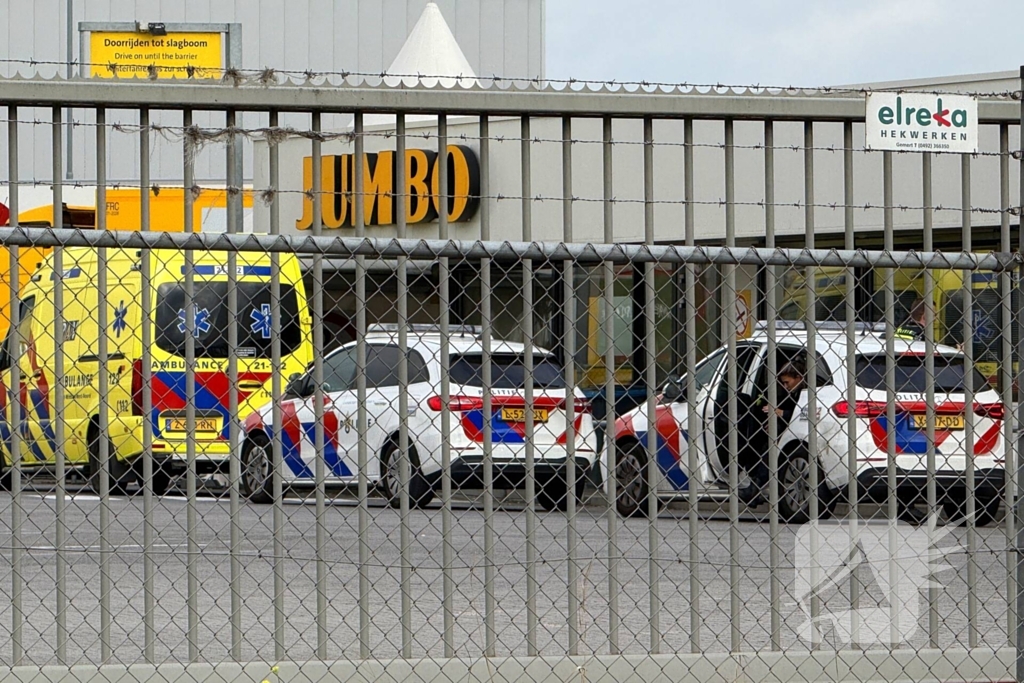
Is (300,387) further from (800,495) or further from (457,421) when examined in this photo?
(800,495)

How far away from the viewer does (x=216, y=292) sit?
604 centimetres

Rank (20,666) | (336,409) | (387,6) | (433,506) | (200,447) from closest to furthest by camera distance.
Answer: (20,666) → (200,447) → (336,409) → (433,506) → (387,6)

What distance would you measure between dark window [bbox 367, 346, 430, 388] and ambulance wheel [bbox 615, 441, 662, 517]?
2.52 feet

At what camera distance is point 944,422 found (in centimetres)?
614

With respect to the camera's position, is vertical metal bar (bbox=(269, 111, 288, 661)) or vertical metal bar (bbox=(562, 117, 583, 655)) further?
vertical metal bar (bbox=(562, 117, 583, 655))

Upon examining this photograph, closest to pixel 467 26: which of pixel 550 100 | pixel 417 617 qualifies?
pixel 417 617

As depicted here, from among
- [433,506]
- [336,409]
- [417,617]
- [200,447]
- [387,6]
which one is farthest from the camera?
[387,6]

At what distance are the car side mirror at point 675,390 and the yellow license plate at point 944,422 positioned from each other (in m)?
0.90

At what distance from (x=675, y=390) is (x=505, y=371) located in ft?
5.83

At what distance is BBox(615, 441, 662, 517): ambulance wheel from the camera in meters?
5.88

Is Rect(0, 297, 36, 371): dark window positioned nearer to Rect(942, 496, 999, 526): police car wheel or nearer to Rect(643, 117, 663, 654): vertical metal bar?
Rect(643, 117, 663, 654): vertical metal bar

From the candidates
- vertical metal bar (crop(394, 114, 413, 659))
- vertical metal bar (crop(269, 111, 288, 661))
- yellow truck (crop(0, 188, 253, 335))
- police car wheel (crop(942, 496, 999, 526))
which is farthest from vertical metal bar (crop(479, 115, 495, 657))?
police car wheel (crop(942, 496, 999, 526))

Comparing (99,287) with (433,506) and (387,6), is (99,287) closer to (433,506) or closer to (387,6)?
(433,506)

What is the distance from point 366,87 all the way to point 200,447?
1326 millimetres
